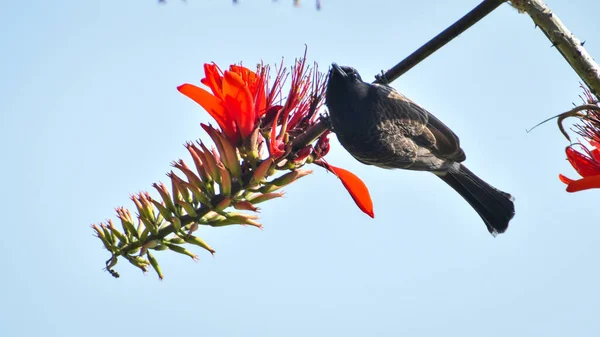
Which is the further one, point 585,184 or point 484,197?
point 484,197

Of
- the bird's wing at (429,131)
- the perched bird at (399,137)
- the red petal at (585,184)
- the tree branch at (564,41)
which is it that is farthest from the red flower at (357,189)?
the bird's wing at (429,131)

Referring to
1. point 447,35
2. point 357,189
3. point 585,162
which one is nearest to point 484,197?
point 585,162

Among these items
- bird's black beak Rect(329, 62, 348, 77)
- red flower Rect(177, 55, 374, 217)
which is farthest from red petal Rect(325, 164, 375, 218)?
bird's black beak Rect(329, 62, 348, 77)

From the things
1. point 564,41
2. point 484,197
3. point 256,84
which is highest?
point 256,84

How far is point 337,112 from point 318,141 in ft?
2.63

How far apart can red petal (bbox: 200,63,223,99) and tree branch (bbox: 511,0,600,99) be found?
91cm

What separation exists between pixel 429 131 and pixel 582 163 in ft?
5.00

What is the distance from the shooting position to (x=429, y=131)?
375 cm

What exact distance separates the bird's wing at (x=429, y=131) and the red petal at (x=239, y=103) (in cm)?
147

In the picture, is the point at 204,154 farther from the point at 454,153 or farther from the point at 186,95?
the point at 454,153

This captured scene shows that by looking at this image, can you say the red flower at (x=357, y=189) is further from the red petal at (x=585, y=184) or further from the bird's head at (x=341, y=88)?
the bird's head at (x=341, y=88)

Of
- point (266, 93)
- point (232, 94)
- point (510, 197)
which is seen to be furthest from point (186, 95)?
point (510, 197)

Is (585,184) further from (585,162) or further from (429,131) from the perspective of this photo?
(429,131)

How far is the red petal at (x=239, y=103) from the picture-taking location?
218 cm
